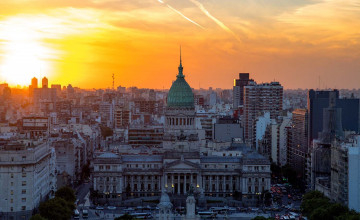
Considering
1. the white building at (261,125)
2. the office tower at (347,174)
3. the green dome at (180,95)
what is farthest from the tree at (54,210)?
the white building at (261,125)

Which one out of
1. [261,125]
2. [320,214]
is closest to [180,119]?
[320,214]

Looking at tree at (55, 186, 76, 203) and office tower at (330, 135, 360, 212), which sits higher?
office tower at (330, 135, 360, 212)

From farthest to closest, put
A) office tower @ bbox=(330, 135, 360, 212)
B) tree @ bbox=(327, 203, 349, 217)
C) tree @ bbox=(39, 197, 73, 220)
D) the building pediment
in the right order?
the building pediment → office tower @ bbox=(330, 135, 360, 212) → tree @ bbox=(39, 197, 73, 220) → tree @ bbox=(327, 203, 349, 217)

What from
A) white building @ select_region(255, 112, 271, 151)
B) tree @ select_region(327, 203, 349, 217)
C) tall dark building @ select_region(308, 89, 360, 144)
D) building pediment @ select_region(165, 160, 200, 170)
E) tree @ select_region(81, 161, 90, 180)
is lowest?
tree @ select_region(81, 161, 90, 180)

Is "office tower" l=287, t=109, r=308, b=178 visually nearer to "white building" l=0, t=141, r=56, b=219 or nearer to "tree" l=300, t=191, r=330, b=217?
"tree" l=300, t=191, r=330, b=217

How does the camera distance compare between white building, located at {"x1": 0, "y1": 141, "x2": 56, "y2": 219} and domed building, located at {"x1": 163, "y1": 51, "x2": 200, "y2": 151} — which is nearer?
white building, located at {"x1": 0, "y1": 141, "x2": 56, "y2": 219}

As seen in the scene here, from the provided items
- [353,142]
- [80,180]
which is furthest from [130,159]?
[353,142]

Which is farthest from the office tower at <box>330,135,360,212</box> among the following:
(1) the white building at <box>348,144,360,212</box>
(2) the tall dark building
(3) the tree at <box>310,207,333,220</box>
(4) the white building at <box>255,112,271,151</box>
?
(4) the white building at <box>255,112,271,151</box>

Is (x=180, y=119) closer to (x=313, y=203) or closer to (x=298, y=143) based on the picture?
(x=298, y=143)
